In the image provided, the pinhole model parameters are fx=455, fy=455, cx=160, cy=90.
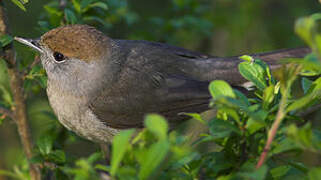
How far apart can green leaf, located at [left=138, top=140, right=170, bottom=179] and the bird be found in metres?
2.49

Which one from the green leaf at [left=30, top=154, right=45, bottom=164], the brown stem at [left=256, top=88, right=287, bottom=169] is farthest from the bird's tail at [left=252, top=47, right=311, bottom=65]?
the brown stem at [left=256, top=88, right=287, bottom=169]

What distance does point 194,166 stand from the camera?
1971 millimetres

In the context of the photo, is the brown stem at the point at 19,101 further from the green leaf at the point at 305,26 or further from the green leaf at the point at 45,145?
the green leaf at the point at 305,26

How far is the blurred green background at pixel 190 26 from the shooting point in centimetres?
476

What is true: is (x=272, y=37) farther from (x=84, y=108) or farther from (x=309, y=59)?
(x=309, y=59)

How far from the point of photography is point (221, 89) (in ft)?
6.18

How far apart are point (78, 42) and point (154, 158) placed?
256cm

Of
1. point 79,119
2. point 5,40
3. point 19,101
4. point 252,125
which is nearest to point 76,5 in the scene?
point 5,40

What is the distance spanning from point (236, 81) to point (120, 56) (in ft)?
3.70

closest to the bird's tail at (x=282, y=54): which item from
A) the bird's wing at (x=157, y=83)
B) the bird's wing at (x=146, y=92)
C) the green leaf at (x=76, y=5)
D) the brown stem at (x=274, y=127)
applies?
the bird's wing at (x=157, y=83)

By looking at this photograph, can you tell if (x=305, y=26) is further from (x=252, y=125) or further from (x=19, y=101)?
(x=19, y=101)

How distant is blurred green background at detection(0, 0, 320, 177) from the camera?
476 cm

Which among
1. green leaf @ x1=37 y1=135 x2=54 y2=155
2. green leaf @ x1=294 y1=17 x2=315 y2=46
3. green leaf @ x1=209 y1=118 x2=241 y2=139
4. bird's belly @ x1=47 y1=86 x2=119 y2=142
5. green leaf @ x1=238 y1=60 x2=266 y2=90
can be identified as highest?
bird's belly @ x1=47 y1=86 x2=119 y2=142

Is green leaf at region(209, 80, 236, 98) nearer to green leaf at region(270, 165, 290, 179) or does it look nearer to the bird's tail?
green leaf at region(270, 165, 290, 179)
